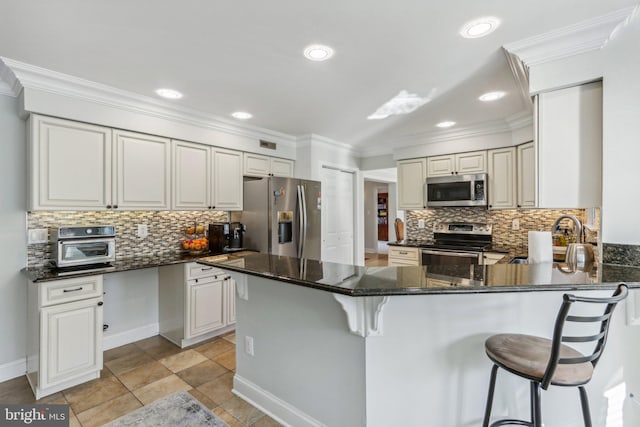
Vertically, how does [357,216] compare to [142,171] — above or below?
below

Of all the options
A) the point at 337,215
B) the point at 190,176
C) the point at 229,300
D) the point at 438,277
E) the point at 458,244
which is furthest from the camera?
the point at 337,215

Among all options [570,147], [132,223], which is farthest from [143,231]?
[570,147]

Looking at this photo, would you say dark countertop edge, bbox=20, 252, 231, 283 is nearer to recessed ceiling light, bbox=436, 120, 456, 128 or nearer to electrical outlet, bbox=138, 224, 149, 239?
electrical outlet, bbox=138, 224, 149, 239

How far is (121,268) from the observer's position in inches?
105

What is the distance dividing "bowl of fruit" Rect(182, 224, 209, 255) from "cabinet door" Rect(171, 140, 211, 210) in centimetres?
30

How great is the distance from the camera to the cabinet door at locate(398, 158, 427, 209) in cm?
462

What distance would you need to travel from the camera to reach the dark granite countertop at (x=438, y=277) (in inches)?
51.7

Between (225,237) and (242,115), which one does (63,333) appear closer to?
(225,237)

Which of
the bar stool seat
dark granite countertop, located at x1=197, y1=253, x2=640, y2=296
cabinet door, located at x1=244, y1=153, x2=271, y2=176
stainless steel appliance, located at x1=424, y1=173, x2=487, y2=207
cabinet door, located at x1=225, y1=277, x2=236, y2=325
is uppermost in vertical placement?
cabinet door, located at x1=244, y1=153, x2=271, y2=176

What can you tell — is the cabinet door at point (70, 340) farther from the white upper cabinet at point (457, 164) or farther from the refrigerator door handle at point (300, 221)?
the white upper cabinet at point (457, 164)

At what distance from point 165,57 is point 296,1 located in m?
1.15

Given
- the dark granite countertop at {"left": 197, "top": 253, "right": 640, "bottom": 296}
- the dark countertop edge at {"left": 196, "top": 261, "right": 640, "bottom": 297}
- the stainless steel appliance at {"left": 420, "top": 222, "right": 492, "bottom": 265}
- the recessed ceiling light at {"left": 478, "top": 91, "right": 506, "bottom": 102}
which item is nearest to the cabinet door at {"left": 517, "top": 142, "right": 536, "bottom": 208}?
the stainless steel appliance at {"left": 420, "top": 222, "right": 492, "bottom": 265}

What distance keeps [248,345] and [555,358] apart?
1.79 metres

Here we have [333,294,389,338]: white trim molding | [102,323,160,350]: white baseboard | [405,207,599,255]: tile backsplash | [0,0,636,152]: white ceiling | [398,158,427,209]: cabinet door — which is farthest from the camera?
[398,158,427,209]: cabinet door
